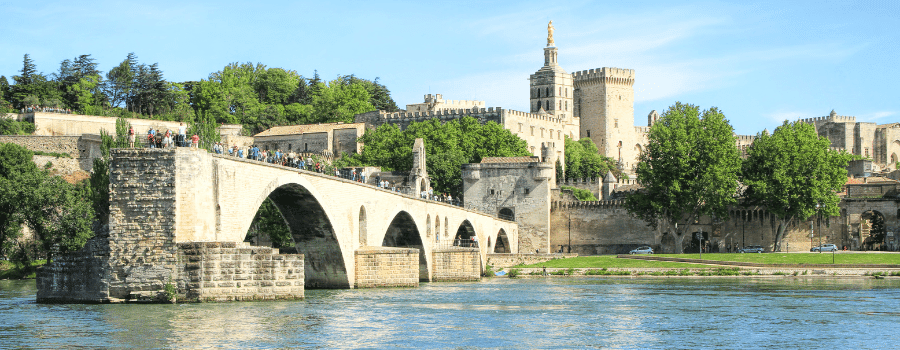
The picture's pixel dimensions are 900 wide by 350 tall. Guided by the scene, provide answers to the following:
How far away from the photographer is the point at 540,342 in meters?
24.4

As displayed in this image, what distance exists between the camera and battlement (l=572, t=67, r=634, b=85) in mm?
123125

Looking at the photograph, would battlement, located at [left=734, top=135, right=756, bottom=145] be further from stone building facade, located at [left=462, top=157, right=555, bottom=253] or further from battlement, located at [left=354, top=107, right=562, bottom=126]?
stone building facade, located at [left=462, top=157, right=555, bottom=253]

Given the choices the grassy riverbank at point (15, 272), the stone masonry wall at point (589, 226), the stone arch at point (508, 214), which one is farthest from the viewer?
the stone masonry wall at point (589, 226)

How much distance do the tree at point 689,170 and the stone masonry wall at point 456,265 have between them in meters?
23.7

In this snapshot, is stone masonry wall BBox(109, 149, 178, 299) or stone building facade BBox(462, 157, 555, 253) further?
stone building facade BBox(462, 157, 555, 253)

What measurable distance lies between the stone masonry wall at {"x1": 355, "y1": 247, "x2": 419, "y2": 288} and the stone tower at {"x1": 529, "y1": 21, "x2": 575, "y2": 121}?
270ft

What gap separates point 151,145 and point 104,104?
7760 centimetres

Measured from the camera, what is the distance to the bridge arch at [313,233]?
3712cm

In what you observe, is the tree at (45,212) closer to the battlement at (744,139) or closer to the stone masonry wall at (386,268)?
the stone masonry wall at (386,268)

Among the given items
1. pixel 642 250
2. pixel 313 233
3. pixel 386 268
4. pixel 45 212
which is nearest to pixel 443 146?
pixel 642 250

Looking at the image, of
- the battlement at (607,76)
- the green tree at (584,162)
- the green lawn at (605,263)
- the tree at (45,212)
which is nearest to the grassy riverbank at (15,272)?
the tree at (45,212)

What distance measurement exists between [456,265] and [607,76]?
7676cm

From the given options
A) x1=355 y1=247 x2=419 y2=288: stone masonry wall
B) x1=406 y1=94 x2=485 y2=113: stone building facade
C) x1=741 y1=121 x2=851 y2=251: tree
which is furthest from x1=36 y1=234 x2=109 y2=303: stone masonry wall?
x1=406 y1=94 x2=485 y2=113: stone building facade

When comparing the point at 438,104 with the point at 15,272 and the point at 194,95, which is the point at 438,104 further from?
the point at 15,272
